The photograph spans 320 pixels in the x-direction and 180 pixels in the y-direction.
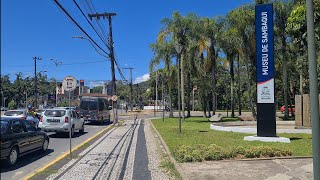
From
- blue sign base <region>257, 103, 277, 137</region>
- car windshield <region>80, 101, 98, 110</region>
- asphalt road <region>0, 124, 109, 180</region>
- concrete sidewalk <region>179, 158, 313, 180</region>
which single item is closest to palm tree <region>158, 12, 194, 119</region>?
car windshield <region>80, 101, 98, 110</region>

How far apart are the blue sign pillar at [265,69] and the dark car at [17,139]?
975cm

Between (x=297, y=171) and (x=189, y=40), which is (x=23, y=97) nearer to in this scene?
(x=189, y=40)

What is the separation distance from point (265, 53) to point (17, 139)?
1116 cm

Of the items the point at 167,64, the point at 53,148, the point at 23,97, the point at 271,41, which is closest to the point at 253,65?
the point at 167,64

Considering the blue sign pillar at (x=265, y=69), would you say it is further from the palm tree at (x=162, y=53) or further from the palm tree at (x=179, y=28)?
the palm tree at (x=162, y=53)

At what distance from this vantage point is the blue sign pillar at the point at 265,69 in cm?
1791

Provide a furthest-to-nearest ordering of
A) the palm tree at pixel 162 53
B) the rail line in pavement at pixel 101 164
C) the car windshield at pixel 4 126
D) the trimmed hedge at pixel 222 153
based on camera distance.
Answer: the palm tree at pixel 162 53, the trimmed hedge at pixel 222 153, the car windshield at pixel 4 126, the rail line in pavement at pixel 101 164

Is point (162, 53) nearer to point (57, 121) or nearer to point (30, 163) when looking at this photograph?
point (57, 121)

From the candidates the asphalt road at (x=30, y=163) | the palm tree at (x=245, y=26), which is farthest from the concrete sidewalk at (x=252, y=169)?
the palm tree at (x=245, y=26)

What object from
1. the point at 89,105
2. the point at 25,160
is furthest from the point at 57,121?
the point at 89,105

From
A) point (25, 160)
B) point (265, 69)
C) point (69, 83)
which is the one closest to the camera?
point (25, 160)

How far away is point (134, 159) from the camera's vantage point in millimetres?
13281

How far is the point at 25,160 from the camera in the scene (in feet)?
43.6

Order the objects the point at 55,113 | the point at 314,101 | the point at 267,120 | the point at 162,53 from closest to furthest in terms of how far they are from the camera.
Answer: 1. the point at 314,101
2. the point at 267,120
3. the point at 55,113
4. the point at 162,53
